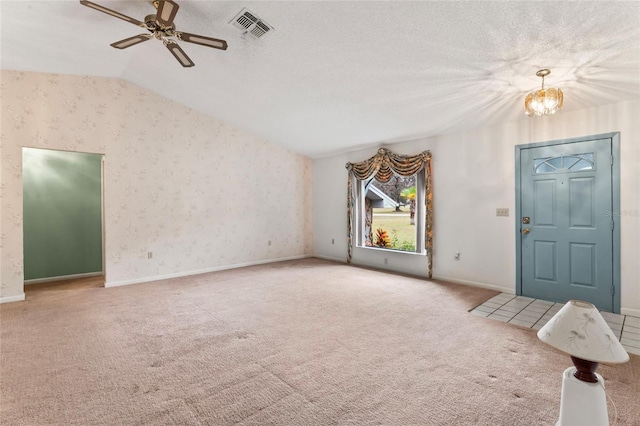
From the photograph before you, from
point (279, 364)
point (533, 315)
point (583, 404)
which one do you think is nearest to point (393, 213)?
point (533, 315)

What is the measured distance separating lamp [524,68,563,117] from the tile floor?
2.17 meters

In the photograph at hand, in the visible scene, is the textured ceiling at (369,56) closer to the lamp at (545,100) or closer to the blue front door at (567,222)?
the lamp at (545,100)

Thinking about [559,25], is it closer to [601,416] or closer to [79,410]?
[601,416]

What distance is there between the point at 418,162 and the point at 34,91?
5829mm

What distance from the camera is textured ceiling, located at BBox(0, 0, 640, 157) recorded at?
2.42 metres

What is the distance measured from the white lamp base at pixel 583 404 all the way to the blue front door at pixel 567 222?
3383 millimetres

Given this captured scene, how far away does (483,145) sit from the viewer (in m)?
4.53

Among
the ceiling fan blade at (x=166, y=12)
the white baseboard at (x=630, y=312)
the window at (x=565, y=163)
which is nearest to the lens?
the ceiling fan blade at (x=166, y=12)

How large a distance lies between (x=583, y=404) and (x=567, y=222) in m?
3.54

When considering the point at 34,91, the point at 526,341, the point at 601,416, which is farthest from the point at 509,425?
the point at 34,91

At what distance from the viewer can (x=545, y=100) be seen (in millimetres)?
2904

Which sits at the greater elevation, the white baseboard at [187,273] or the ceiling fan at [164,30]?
the ceiling fan at [164,30]

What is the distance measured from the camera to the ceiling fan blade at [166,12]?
2.52 meters

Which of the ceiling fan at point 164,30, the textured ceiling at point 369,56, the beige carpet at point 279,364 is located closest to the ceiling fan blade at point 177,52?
the ceiling fan at point 164,30
